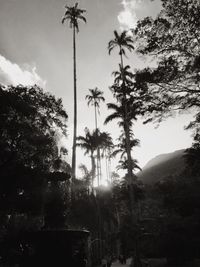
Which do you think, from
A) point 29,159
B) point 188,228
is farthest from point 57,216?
point 188,228

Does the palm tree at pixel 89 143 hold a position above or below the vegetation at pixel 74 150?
above

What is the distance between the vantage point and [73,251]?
8.52 metres

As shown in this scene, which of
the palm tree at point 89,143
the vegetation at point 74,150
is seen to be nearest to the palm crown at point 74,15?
the vegetation at point 74,150

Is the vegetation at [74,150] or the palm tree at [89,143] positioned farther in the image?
the palm tree at [89,143]

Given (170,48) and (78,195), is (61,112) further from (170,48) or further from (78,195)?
(78,195)

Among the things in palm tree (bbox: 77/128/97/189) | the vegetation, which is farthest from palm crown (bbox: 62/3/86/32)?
palm tree (bbox: 77/128/97/189)

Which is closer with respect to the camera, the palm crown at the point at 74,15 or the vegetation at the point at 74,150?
the vegetation at the point at 74,150

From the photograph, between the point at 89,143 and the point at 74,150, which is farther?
the point at 89,143

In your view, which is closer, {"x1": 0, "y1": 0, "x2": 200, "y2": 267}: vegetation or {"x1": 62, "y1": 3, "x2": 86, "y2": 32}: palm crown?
{"x1": 0, "y1": 0, "x2": 200, "y2": 267}: vegetation

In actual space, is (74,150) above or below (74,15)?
below

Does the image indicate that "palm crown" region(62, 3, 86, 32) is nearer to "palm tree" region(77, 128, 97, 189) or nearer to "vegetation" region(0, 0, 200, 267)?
"vegetation" region(0, 0, 200, 267)

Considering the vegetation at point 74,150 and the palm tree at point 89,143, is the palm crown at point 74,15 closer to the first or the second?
the vegetation at point 74,150

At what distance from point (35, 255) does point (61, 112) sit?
12219mm

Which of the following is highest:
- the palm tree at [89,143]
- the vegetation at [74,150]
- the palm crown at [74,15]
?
the palm crown at [74,15]
